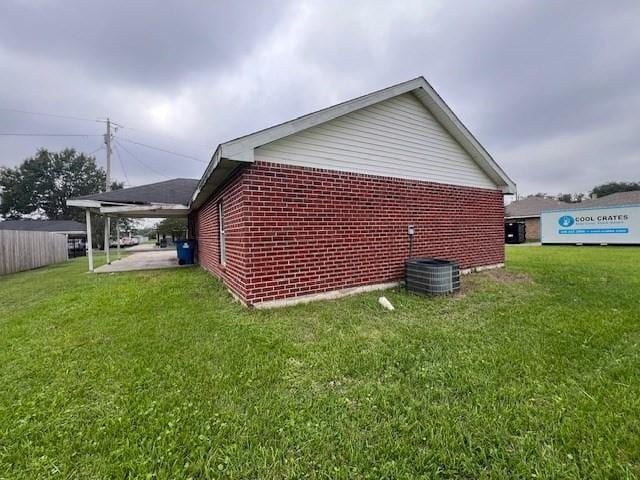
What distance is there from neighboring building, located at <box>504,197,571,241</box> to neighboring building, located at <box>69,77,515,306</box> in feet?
82.5

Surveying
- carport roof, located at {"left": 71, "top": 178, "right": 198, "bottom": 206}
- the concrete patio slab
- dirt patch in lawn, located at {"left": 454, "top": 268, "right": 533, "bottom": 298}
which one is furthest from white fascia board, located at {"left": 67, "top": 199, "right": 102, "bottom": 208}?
dirt patch in lawn, located at {"left": 454, "top": 268, "right": 533, "bottom": 298}

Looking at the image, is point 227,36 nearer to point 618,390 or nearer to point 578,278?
point 618,390

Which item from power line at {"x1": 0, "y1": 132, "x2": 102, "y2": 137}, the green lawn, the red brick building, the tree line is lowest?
the green lawn

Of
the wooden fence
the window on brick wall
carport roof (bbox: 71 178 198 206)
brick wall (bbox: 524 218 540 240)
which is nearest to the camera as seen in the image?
the window on brick wall

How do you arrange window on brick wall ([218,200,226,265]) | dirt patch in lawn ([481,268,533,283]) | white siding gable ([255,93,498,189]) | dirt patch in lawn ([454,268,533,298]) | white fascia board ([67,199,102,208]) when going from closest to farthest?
1. white siding gable ([255,93,498,189])
2. dirt patch in lawn ([454,268,533,298])
3. dirt patch in lawn ([481,268,533,283])
4. window on brick wall ([218,200,226,265])
5. white fascia board ([67,199,102,208])

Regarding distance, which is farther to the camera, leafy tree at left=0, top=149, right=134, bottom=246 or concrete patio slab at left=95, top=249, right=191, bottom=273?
leafy tree at left=0, top=149, right=134, bottom=246

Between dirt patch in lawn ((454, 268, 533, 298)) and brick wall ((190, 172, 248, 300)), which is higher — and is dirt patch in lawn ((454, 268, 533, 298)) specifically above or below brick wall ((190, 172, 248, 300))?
below

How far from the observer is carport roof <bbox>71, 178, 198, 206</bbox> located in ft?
33.3

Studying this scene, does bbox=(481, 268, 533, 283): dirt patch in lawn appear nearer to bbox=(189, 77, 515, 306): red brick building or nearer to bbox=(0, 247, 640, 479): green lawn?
bbox=(189, 77, 515, 306): red brick building

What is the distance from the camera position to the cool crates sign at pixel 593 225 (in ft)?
53.4

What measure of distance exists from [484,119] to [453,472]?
16810 mm

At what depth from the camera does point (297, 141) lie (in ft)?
16.6

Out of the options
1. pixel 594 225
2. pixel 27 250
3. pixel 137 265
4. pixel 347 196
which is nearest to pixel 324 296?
pixel 347 196

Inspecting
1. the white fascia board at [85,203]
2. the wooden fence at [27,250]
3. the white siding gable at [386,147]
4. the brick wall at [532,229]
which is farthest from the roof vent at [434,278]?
the brick wall at [532,229]
